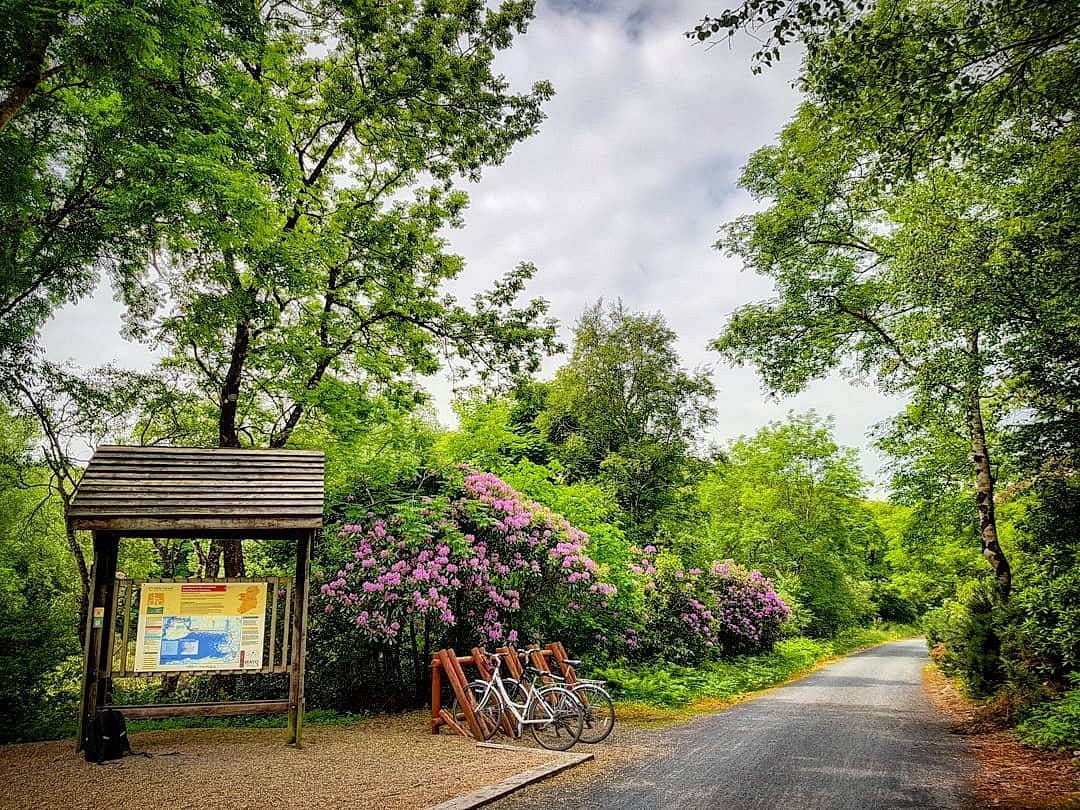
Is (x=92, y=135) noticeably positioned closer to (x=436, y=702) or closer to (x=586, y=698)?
(x=436, y=702)

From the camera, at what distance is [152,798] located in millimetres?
6141

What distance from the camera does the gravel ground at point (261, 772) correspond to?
606 cm

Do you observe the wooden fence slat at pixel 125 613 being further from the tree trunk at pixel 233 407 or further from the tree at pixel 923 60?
the tree at pixel 923 60

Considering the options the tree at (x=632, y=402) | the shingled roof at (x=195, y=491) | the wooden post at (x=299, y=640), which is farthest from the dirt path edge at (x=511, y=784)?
the tree at (x=632, y=402)

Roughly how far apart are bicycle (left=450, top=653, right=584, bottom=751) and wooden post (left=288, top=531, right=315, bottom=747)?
206cm

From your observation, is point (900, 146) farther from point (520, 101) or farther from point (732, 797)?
point (520, 101)

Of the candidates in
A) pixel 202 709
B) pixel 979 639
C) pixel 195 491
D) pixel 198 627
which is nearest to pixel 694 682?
pixel 979 639

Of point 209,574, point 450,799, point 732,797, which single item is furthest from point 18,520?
point 732,797

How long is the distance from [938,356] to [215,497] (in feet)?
34.4

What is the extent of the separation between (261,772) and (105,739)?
6.67ft

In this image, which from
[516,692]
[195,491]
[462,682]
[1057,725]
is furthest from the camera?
[516,692]

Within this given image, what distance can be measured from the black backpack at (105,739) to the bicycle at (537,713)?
3941 millimetres

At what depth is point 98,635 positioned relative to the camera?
816 cm

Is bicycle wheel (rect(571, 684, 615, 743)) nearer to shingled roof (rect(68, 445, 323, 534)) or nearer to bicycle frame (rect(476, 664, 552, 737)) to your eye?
bicycle frame (rect(476, 664, 552, 737))
